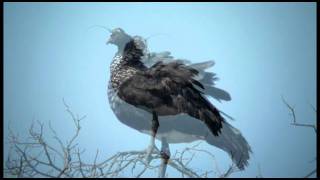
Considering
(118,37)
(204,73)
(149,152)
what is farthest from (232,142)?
(118,37)

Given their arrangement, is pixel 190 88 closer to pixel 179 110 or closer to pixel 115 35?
pixel 179 110

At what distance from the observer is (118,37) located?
26.4 ft

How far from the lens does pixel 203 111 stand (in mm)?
5164

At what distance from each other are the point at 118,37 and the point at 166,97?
297cm

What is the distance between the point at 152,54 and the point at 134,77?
7.37 ft

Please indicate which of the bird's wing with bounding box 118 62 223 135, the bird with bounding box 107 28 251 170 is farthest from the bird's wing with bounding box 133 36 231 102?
the bird's wing with bounding box 118 62 223 135

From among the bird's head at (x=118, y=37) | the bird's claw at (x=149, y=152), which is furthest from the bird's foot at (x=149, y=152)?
the bird's head at (x=118, y=37)

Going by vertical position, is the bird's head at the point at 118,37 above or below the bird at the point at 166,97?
above

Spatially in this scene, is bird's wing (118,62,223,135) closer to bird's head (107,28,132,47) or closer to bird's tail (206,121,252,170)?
bird's tail (206,121,252,170)

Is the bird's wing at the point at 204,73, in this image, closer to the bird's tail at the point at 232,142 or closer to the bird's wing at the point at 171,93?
the bird's tail at the point at 232,142

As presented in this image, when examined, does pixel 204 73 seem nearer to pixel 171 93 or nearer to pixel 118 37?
pixel 118 37

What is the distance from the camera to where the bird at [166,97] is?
5.21 m

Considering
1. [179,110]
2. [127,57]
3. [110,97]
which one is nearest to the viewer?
[179,110]

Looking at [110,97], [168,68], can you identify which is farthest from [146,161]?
[110,97]
